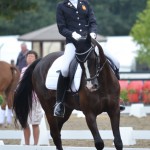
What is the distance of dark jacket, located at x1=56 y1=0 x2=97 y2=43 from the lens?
11.0 meters

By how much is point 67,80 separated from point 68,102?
37cm

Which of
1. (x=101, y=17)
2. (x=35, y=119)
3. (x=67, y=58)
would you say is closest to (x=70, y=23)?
(x=67, y=58)

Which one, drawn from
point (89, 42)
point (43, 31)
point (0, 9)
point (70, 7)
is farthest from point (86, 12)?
point (43, 31)

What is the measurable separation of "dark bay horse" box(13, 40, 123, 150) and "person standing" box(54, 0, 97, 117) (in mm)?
315

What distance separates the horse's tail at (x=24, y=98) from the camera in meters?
12.7

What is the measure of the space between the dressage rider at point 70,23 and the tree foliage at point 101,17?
48111mm

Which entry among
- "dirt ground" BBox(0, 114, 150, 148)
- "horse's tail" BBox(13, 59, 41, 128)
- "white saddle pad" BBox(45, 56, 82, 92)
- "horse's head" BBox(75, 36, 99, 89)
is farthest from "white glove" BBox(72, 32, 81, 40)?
"dirt ground" BBox(0, 114, 150, 148)

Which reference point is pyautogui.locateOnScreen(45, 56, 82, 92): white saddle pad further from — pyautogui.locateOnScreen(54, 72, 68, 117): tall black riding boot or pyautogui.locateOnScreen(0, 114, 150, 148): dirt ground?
pyautogui.locateOnScreen(0, 114, 150, 148): dirt ground

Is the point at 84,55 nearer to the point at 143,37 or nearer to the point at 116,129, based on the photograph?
the point at 116,129

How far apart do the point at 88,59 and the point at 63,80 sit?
1093mm

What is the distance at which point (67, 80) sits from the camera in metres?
11.2

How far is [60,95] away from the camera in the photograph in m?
11.2

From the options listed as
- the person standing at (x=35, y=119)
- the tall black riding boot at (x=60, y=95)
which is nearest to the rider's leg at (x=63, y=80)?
the tall black riding boot at (x=60, y=95)

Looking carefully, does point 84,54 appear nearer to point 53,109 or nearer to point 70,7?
point 70,7
